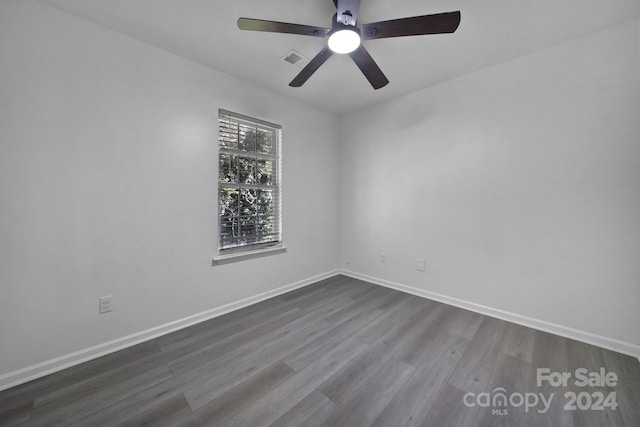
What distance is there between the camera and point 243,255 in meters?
2.68

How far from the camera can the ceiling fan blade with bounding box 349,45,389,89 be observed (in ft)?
5.69

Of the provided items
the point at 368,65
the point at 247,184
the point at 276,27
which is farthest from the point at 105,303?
the point at 368,65

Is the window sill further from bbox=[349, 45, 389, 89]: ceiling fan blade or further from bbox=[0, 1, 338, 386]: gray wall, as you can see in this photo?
bbox=[349, 45, 389, 89]: ceiling fan blade

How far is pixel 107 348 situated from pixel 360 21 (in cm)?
329

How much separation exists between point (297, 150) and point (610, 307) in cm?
342

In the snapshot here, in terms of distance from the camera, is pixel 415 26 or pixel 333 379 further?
pixel 333 379

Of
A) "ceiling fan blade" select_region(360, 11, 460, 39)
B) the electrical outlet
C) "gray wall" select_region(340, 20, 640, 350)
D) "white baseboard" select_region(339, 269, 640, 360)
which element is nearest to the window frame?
the electrical outlet

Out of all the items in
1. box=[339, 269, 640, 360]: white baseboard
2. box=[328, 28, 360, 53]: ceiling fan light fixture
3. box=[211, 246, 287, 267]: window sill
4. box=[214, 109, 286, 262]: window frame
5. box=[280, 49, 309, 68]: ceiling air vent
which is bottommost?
box=[339, 269, 640, 360]: white baseboard

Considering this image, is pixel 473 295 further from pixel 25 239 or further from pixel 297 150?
pixel 25 239

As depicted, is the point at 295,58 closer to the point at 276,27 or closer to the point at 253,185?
the point at 276,27

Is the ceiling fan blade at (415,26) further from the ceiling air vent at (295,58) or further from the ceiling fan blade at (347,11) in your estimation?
the ceiling air vent at (295,58)

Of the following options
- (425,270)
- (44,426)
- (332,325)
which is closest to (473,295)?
(425,270)

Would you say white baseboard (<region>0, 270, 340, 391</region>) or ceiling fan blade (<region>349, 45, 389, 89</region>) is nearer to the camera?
white baseboard (<region>0, 270, 340, 391</region>)

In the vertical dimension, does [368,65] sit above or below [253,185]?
above
